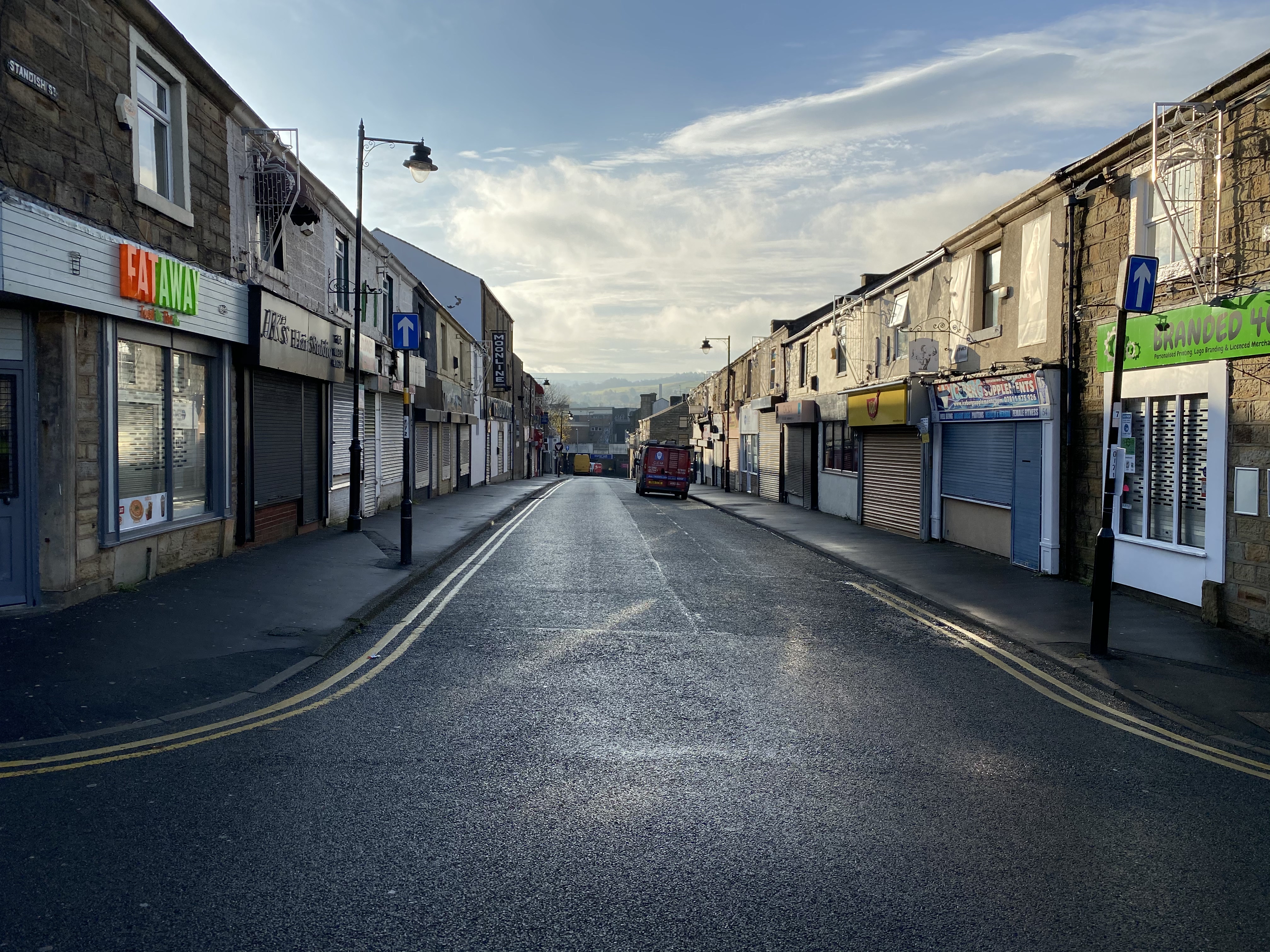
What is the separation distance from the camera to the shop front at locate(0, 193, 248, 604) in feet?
30.7

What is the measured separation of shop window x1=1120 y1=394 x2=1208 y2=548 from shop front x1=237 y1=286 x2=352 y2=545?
13653 millimetres

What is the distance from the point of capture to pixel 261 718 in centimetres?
668

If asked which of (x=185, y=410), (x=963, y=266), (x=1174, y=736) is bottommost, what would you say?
(x=1174, y=736)

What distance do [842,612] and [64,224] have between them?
1037cm

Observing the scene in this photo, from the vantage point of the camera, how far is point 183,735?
20.6 feet

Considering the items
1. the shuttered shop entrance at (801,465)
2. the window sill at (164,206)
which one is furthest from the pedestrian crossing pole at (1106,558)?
the shuttered shop entrance at (801,465)

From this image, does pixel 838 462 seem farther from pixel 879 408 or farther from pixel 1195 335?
pixel 1195 335

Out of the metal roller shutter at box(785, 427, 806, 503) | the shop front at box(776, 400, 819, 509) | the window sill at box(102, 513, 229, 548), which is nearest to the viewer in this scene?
the window sill at box(102, 513, 229, 548)

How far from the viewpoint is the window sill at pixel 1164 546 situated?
1101cm

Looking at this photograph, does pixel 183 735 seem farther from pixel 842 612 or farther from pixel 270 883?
pixel 842 612

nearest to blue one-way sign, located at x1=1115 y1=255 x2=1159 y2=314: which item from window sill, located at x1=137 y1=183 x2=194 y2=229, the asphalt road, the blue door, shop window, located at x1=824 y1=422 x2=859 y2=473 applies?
the asphalt road

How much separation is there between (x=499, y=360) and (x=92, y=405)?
141 feet

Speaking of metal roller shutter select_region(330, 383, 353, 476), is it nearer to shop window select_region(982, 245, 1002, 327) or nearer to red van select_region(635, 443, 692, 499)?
shop window select_region(982, 245, 1002, 327)

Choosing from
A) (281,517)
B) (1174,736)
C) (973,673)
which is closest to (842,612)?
(973,673)
